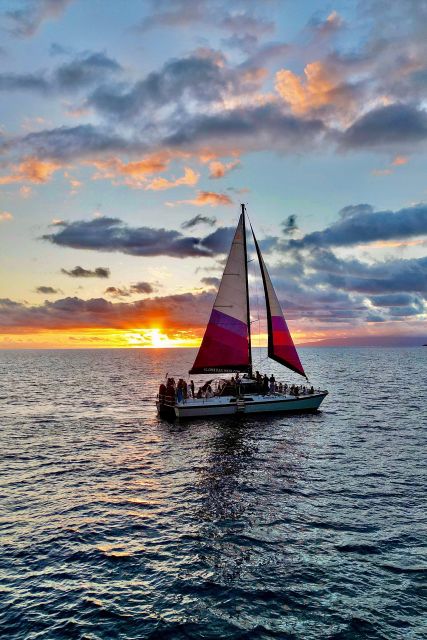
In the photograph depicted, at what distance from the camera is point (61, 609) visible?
1332cm

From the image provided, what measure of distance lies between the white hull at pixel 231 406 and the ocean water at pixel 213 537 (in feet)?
18.5

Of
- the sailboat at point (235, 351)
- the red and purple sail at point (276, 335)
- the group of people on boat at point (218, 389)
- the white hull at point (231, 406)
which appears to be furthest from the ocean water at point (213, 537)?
the red and purple sail at point (276, 335)

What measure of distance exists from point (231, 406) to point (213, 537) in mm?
24293

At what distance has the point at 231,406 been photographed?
41.8m

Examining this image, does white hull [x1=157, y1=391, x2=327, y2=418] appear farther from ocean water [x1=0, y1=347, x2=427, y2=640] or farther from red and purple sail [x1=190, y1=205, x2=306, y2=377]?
ocean water [x1=0, y1=347, x2=427, y2=640]

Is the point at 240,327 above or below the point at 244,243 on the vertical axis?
below

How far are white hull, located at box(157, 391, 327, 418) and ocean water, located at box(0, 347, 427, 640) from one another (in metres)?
5.65

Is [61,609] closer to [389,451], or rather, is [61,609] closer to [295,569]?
[295,569]

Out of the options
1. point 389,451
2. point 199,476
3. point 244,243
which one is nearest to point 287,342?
point 244,243

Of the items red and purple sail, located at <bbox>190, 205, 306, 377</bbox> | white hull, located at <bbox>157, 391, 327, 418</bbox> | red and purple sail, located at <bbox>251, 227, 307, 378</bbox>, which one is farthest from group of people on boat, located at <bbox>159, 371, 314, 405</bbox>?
red and purple sail, located at <bbox>251, 227, 307, 378</bbox>

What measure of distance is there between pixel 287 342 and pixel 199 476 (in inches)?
967

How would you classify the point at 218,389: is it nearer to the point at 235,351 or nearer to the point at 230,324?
the point at 235,351

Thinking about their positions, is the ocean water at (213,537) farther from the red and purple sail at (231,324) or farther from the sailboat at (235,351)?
the red and purple sail at (231,324)

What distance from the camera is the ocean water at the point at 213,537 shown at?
1282 cm
